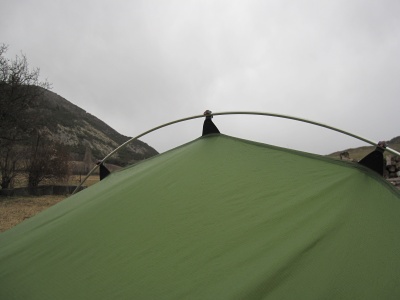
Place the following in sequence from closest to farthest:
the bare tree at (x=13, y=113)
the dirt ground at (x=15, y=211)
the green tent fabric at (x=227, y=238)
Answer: the green tent fabric at (x=227, y=238) → the dirt ground at (x=15, y=211) → the bare tree at (x=13, y=113)

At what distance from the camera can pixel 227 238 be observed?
3.55 ft

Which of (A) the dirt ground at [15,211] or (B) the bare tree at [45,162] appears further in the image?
(B) the bare tree at [45,162]

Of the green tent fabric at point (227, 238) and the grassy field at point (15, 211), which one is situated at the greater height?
the green tent fabric at point (227, 238)

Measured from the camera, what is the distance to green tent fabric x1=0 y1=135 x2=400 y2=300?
93 cm

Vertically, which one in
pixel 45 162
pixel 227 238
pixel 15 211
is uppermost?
pixel 45 162

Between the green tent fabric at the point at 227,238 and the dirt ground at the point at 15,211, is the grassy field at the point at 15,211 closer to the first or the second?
the dirt ground at the point at 15,211

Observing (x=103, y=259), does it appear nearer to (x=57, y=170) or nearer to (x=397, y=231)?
(x=397, y=231)

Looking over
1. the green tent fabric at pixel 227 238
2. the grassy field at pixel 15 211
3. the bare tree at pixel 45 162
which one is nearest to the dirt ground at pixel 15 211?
the grassy field at pixel 15 211

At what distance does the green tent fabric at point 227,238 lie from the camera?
0.93 m

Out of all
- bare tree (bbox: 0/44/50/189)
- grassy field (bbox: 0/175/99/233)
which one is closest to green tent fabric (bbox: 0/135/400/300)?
grassy field (bbox: 0/175/99/233)

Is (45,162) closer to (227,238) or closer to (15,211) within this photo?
(15,211)

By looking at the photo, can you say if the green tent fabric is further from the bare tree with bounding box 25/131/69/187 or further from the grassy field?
the bare tree with bounding box 25/131/69/187

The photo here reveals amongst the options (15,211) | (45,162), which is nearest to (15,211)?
(15,211)

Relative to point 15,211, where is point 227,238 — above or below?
above
